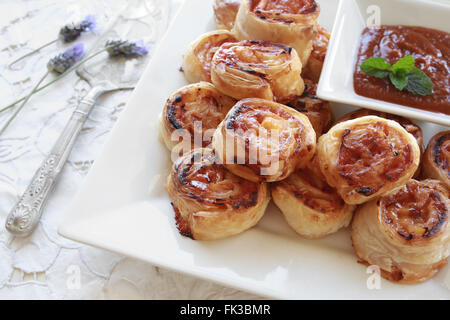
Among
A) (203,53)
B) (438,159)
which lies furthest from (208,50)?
(438,159)

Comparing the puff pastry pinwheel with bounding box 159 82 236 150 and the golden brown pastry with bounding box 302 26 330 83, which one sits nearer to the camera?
the puff pastry pinwheel with bounding box 159 82 236 150

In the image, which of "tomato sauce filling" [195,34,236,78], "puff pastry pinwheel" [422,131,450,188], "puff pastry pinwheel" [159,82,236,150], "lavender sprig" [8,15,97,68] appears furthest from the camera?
"lavender sprig" [8,15,97,68]

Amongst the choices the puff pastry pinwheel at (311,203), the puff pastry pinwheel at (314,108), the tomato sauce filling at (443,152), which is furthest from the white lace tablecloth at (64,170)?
the tomato sauce filling at (443,152)

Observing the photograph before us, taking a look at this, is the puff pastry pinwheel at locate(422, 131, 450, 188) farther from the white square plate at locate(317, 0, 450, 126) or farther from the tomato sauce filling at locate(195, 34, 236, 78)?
the tomato sauce filling at locate(195, 34, 236, 78)

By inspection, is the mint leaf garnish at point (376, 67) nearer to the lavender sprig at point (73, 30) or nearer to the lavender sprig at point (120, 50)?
the lavender sprig at point (120, 50)

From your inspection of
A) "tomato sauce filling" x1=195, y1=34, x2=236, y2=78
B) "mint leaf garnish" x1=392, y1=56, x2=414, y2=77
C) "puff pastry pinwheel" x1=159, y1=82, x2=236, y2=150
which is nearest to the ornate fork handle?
"puff pastry pinwheel" x1=159, y1=82, x2=236, y2=150

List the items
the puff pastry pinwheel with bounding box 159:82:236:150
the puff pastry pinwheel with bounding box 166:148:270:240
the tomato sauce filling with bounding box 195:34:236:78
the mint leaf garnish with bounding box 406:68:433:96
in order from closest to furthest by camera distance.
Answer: the puff pastry pinwheel with bounding box 166:148:270:240
the puff pastry pinwheel with bounding box 159:82:236:150
the mint leaf garnish with bounding box 406:68:433:96
the tomato sauce filling with bounding box 195:34:236:78

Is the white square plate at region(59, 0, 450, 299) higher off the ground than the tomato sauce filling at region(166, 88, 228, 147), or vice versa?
the tomato sauce filling at region(166, 88, 228, 147)
